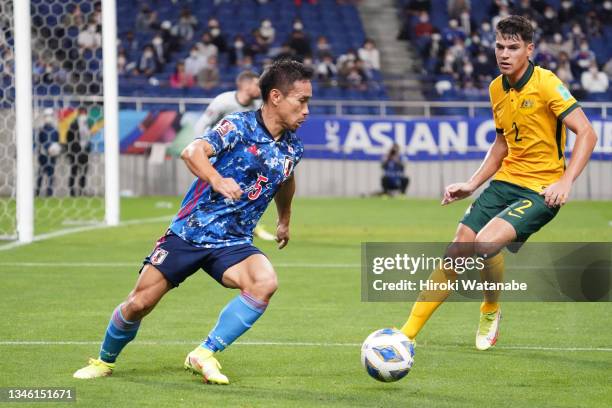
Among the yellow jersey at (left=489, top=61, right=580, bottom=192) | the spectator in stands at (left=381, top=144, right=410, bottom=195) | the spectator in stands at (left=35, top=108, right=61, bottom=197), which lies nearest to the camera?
the yellow jersey at (left=489, top=61, right=580, bottom=192)

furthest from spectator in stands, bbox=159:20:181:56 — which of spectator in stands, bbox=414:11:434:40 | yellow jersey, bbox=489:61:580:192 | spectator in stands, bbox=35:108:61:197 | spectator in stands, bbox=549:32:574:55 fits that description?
yellow jersey, bbox=489:61:580:192

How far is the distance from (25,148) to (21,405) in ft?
28.5

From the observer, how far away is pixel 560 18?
31312mm

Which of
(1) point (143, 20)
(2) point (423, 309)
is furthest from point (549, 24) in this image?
(2) point (423, 309)

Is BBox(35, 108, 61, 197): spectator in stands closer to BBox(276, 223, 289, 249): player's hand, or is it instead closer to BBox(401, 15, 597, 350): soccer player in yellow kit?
BBox(401, 15, 597, 350): soccer player in yellow kit

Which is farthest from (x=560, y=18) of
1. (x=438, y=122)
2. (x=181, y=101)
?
(x=181, y=101)

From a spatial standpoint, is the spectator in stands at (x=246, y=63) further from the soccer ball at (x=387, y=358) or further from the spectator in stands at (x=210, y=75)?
the soccer ball at (x=387, y=358)

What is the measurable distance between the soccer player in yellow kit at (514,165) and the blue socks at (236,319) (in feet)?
4.47

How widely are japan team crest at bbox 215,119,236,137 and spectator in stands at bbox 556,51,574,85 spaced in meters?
23.6

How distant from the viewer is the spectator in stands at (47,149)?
824 inches

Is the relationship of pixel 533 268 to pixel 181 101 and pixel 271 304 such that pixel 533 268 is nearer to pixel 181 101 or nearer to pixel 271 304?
pixel 271 304

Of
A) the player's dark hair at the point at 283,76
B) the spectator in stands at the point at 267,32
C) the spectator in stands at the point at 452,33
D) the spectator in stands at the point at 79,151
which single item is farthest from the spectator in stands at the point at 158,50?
the player's dark hair at the point at 283,76

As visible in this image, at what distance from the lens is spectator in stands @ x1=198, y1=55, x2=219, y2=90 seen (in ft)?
87.5

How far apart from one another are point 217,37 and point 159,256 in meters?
22.6
